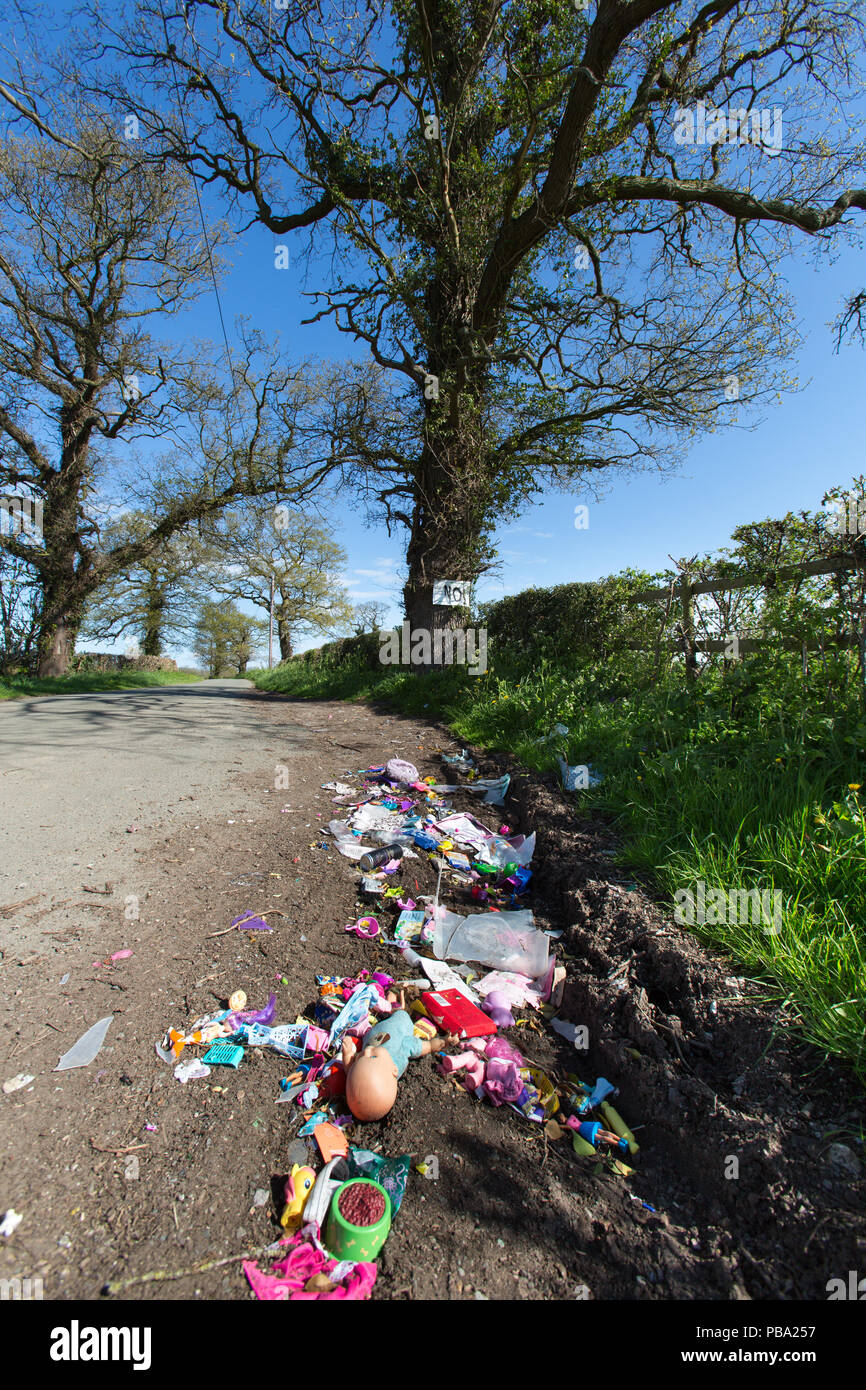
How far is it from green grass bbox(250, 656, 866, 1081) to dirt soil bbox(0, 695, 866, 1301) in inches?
6.1

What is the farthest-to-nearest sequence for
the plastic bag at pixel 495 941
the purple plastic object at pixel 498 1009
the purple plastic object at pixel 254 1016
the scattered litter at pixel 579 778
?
the scattered litter at pixel 579 778 < the plastic bag at pixel 495 941 < the purple plastic object at pixel 498 1009 < the purple plastic object at pixel 254 1016

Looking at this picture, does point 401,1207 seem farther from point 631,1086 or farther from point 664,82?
point 664,82

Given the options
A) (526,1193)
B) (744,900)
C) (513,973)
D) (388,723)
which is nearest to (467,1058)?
(526,1193)

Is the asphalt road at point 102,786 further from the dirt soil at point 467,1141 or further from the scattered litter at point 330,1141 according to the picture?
the scattered litter at point 330,1141

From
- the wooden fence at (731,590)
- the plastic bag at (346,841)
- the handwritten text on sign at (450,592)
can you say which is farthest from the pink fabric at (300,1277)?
the handwritten text on sign at (450,592)

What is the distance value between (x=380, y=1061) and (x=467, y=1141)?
33 cm

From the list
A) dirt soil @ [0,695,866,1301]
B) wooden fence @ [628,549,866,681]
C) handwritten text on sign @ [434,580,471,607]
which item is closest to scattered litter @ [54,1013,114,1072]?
dirt soil @ [0,695,866,1301]

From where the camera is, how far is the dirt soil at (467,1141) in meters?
1.25

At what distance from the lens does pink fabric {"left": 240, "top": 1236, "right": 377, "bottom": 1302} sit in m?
1.19

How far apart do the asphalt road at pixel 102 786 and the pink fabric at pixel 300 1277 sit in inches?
68.3

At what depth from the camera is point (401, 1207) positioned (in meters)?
1.40

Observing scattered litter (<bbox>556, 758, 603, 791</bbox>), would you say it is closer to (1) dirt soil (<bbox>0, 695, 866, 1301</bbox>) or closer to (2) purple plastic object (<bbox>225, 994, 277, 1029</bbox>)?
(1) dirt soil (<bbox>0, 695, 866, 1301</bbox>)

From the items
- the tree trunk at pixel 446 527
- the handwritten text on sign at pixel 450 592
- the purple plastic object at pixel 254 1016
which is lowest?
the purple plastic object at pixel 254 1016
